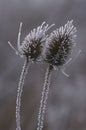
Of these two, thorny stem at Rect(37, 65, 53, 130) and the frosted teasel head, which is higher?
the frosted teasel head

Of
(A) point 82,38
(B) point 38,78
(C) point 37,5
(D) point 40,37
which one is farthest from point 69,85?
(C) point 37,5

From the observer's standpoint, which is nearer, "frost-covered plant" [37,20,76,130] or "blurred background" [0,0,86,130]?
"frost-covered plant" [37,20,76,130]

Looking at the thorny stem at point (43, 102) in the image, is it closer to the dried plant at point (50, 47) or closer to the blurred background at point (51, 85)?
the dried plant at point (50, 47)


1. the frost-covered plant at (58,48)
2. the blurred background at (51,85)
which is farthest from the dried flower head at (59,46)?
the blurred background at (51,85)

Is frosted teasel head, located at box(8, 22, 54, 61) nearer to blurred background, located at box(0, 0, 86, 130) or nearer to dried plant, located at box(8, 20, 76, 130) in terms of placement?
dried plant, located at box(8, 20, 76, 130)

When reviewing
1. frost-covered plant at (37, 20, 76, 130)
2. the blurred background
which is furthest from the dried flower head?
the blurred background

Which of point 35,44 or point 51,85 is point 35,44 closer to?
point 35,44
